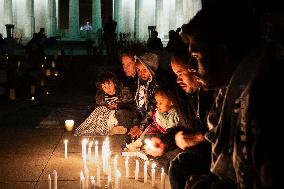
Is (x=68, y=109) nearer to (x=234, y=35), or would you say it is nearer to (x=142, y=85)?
(x=142, y=85)

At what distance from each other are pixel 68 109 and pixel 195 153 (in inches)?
408

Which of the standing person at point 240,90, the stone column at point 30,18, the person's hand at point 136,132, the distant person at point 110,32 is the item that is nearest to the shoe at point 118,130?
the person's hand at point 136,132

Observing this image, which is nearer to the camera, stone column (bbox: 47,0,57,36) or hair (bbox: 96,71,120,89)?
hair (bbox: 96,71,120,89)

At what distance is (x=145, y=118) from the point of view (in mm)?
8273

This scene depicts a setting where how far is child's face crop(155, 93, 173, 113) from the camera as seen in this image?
22.5ft

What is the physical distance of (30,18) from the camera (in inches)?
1977

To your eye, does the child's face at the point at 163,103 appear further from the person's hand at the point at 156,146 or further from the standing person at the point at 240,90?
the standing person at the point at 240,90

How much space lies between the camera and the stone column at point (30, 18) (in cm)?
4994

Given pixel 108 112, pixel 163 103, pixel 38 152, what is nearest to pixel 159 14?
pixel 108 112

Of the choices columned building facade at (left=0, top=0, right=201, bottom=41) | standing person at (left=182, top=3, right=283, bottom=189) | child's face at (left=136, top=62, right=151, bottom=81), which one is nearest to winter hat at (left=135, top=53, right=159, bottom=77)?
child's face at (left=136, top=62, right=151, bottom=81)

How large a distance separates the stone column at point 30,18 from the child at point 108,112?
41.1 meters

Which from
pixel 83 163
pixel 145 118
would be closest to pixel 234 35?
pixel 83 163

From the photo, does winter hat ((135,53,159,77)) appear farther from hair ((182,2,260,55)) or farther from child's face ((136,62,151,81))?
hair ((182,2,260,55))

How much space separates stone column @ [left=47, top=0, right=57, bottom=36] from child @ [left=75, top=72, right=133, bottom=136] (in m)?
42.4
